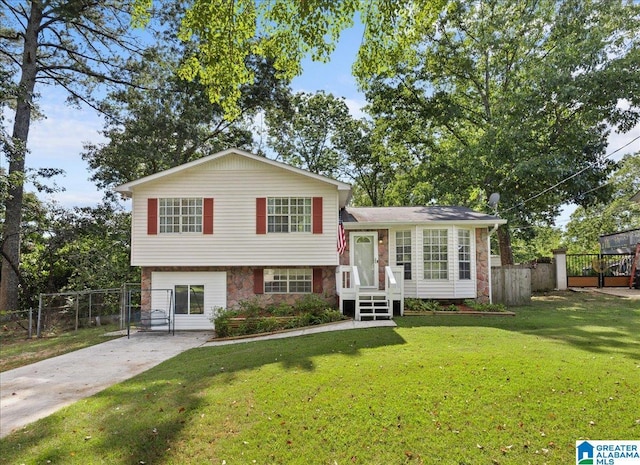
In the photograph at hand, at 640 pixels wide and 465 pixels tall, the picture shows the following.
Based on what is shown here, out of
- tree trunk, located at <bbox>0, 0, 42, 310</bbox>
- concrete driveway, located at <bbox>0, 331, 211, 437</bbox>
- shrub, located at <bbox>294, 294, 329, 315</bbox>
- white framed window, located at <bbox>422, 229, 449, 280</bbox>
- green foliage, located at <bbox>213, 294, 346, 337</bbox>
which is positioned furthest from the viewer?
tree trunk, located at <bbox>0, 0, 42, 310</bbox>

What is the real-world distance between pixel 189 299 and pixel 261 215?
3965mm

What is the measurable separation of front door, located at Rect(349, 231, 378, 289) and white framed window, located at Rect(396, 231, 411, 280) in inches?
31.1

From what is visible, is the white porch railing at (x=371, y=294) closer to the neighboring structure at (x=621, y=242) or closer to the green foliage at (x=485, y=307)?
the green foliage at (x=485, y=307)

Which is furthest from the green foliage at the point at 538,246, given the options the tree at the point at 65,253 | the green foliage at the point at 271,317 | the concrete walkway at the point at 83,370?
the tree at the point at 65,253

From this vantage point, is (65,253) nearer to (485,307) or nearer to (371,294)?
(371,294)

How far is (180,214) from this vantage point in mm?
13641

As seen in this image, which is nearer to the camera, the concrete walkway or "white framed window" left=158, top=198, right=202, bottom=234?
the concrete walkway

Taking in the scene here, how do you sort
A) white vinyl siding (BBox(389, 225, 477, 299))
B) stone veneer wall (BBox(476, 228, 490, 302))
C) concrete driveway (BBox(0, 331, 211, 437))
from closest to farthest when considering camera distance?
1. concrete driveway (BBox(0, 331, 211, 437))
2. white vinyl siding (BBox(389, 225, 477, 299))
3. stone veneer wall (BBox(476, 228, 490, 302))

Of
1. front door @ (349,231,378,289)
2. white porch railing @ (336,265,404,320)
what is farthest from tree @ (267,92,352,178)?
white porch railing @ (336,265,404,320)

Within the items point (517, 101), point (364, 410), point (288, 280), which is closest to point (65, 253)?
point (288, 280)

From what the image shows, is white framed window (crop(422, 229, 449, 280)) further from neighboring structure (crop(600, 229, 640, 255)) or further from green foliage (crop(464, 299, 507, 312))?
neighboring structure (crop(600, 229, 640, 255))

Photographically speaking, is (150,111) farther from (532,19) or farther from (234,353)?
(532,19)

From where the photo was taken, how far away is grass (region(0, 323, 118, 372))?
972cm

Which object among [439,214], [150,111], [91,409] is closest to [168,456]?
[91,409]
